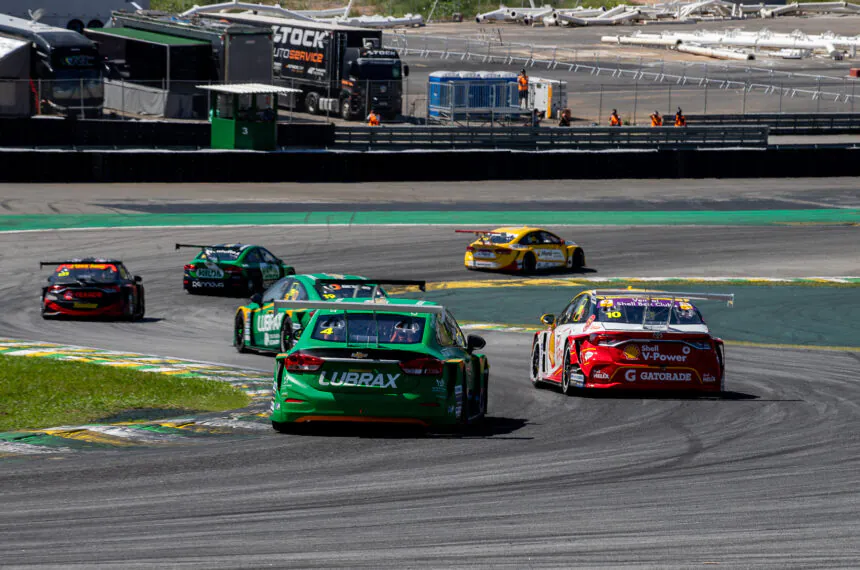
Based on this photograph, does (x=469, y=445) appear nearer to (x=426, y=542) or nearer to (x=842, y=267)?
(x=426, y=542)

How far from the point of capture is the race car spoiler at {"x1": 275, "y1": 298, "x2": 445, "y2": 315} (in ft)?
41.5

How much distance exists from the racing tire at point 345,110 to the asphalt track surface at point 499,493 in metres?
40.8

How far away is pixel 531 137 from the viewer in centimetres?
5175

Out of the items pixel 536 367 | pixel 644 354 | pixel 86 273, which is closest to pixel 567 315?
pixel 536 367

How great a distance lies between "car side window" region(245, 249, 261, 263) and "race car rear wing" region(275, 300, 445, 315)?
17348 millimetres

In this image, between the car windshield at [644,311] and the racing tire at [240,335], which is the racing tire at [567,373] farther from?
the racing tire at [240,335]

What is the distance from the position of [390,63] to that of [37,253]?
26.1 metres

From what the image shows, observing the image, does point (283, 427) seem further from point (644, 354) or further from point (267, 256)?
point (267, 256)

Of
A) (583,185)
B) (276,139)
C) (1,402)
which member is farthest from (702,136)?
(1,402)

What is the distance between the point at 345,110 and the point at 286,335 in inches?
1518

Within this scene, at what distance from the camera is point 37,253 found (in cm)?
3475

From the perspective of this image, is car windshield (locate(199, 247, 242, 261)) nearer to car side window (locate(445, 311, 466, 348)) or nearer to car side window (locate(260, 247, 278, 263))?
car side window (locate(260, 247, 278, 263))

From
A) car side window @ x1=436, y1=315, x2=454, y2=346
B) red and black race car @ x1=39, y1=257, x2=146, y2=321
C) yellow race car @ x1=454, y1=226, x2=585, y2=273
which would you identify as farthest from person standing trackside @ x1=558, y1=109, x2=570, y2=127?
car side window @ x1=436, y1=315, x2=454, y2=346

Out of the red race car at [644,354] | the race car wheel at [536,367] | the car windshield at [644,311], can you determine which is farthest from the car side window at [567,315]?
the red race car at [644,354]
